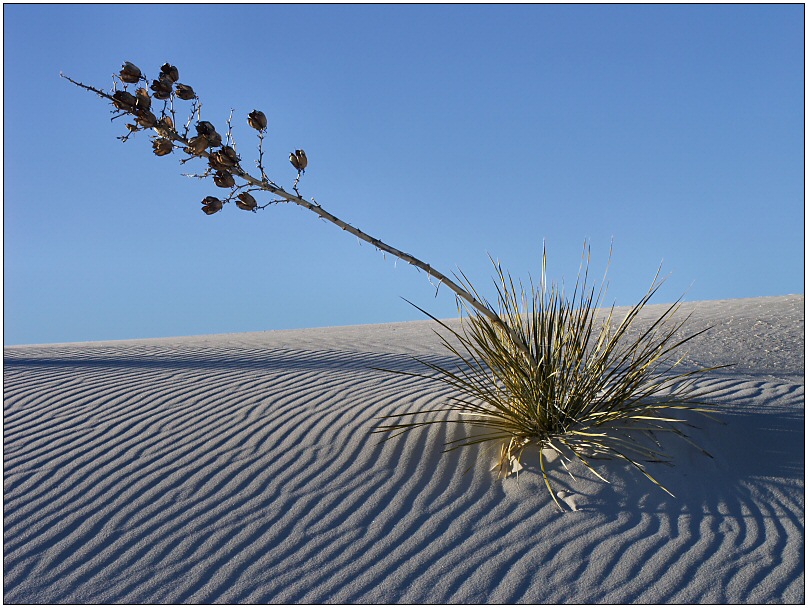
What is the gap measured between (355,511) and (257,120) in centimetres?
228

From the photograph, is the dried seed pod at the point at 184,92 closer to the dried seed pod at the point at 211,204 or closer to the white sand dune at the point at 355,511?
the dried seed pod at the point at 211,204

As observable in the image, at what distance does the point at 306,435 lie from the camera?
5395 millimetres

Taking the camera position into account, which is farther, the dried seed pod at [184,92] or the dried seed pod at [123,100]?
the dried seed pod at [184,92]

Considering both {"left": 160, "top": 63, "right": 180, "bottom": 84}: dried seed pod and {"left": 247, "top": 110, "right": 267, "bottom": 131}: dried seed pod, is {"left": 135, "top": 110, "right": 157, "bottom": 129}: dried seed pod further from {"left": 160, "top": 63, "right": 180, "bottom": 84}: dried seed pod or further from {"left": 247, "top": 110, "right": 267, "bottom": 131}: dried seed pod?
{"left": 247, "top": 110, "right": 267, "bottom": 131}: dried seed pod

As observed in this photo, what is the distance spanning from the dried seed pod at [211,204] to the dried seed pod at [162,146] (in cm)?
31

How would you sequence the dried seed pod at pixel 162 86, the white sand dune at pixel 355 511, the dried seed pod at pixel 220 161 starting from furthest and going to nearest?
→ the dried seed pod at pixel 220 161, the dried seed pod at pixel 162 86, the white sand dune at pixel 355 511

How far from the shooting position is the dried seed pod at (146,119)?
381 cm

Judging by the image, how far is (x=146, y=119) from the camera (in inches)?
151

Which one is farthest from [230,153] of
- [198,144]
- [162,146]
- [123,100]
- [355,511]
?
[355,511]

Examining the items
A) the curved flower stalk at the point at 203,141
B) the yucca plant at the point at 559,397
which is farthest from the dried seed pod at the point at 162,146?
the yucca plant at the point at 559,397

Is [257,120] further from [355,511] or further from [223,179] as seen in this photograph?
[355,511]

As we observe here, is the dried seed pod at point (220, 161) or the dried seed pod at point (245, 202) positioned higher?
the dried seed pod at point (220, 161)

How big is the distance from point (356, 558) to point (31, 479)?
260 cm

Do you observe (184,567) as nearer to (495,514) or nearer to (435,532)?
(435,532)
